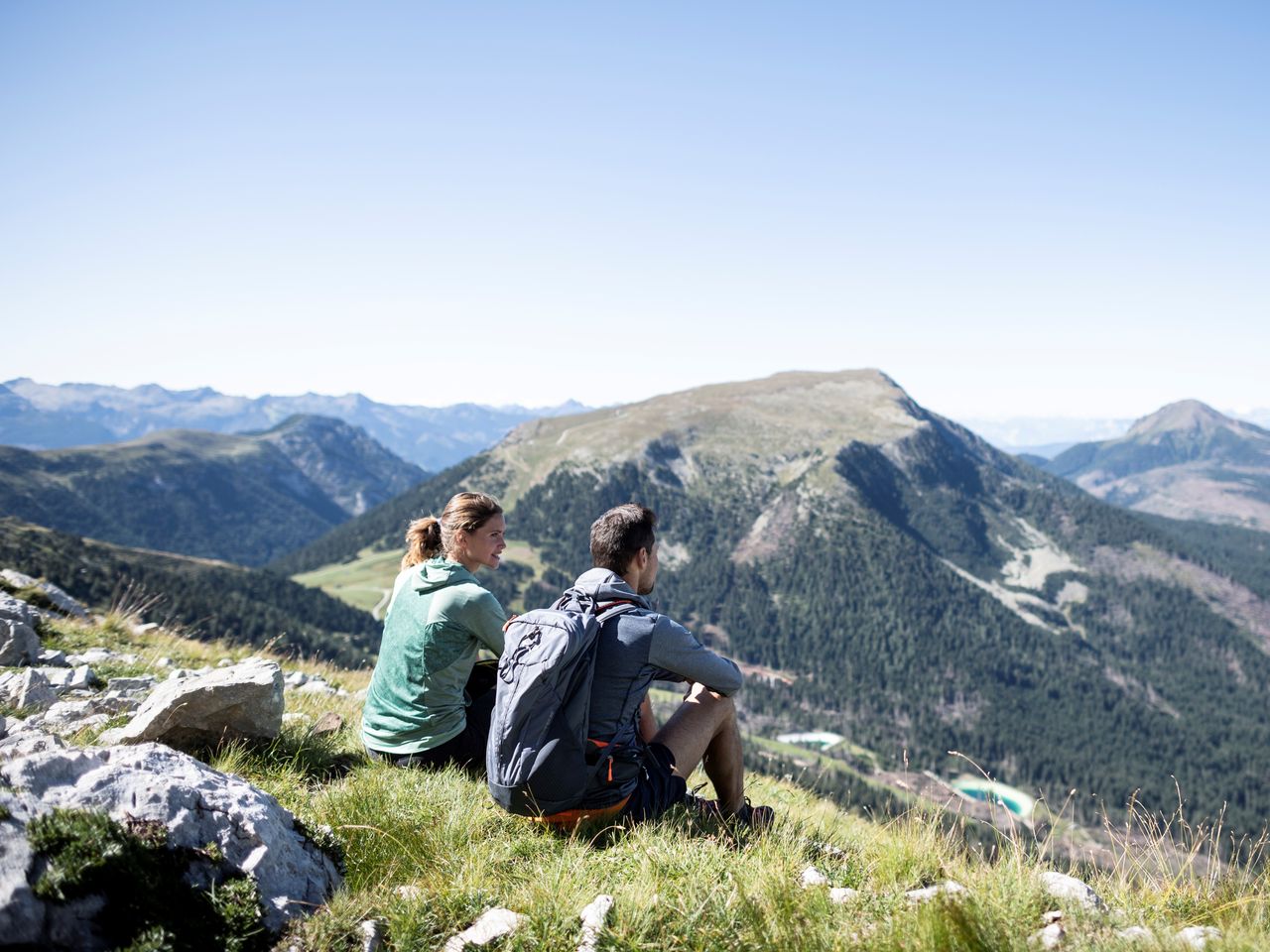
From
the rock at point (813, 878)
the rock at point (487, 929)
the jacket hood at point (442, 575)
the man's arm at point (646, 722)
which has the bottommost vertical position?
the rock at point (813, 878)

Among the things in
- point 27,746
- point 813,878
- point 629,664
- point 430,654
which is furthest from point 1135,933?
point 27,746

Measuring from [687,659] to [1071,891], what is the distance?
3.23m

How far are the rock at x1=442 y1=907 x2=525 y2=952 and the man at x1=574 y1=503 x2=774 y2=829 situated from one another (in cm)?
152

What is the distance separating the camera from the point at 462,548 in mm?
7766

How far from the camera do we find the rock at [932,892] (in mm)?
4746

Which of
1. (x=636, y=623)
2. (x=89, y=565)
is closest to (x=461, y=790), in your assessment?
(x=636, y=623)

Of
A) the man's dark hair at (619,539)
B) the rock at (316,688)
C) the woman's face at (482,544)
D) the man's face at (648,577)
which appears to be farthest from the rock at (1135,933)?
the rock at (316,688)

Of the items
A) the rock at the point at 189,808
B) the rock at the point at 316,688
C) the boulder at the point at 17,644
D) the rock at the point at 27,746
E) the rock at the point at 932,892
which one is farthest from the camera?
the rock at the point at 316,688

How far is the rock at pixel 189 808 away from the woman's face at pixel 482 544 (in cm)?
323

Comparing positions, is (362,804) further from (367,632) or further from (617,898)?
(367,632)

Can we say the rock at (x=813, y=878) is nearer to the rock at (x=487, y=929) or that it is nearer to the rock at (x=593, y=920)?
the rock at (x=593, y=920)

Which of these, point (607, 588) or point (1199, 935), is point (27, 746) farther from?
point (1199, 935)

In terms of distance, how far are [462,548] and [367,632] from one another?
683ft

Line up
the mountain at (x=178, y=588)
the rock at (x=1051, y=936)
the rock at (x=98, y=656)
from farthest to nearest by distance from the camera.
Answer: the mountain at (x=178, y=588) → the rock at (x=98, y=656) → the rock at (x=1051, y=936)
